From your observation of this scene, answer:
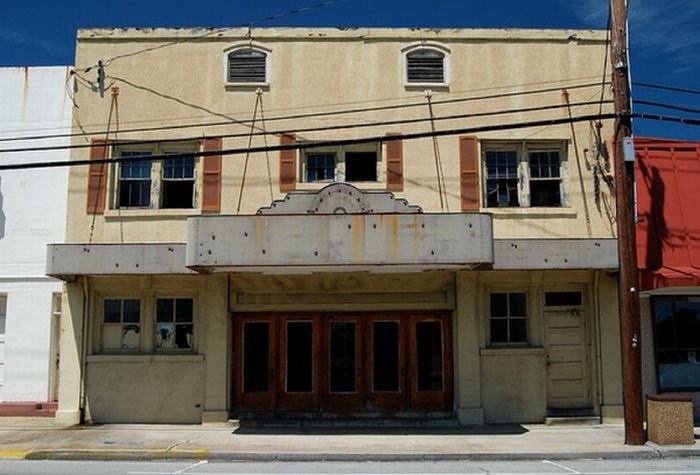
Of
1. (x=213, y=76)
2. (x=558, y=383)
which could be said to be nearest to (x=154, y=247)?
(x=213, y=76)

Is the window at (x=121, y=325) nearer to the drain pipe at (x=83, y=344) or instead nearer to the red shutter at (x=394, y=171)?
the drain pipe at (x=83, y=344)

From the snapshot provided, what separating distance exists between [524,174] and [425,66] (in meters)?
3.21

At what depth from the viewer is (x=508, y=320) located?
16078mm

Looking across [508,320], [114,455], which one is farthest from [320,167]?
[114,455]

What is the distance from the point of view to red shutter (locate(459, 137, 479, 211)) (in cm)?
1592

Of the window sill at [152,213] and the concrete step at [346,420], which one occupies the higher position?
the window sill at [152,213]

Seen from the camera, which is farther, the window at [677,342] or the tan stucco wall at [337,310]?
the window at [677,342]

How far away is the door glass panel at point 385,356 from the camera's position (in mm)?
15805

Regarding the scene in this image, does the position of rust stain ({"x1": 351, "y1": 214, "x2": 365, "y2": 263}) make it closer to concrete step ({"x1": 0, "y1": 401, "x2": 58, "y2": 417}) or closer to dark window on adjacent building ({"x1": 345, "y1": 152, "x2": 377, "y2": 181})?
dark window on adjacent building ({"x1": 345, "y1": 152, "x2": 377, "y2": 181})

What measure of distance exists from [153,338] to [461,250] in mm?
6981

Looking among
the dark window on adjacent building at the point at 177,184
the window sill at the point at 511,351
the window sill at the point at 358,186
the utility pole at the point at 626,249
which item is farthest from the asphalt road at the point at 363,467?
the window sill at the point at 358,186

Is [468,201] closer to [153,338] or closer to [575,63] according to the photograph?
[575,63]

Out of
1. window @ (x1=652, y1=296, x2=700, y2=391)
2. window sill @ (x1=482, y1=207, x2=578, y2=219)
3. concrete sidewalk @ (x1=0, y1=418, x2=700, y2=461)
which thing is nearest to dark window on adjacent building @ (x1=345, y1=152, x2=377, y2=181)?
window sill @ (x1=482, y1=207, x2=578, y2=219)

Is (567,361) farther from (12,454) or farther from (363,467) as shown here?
(12,454)
